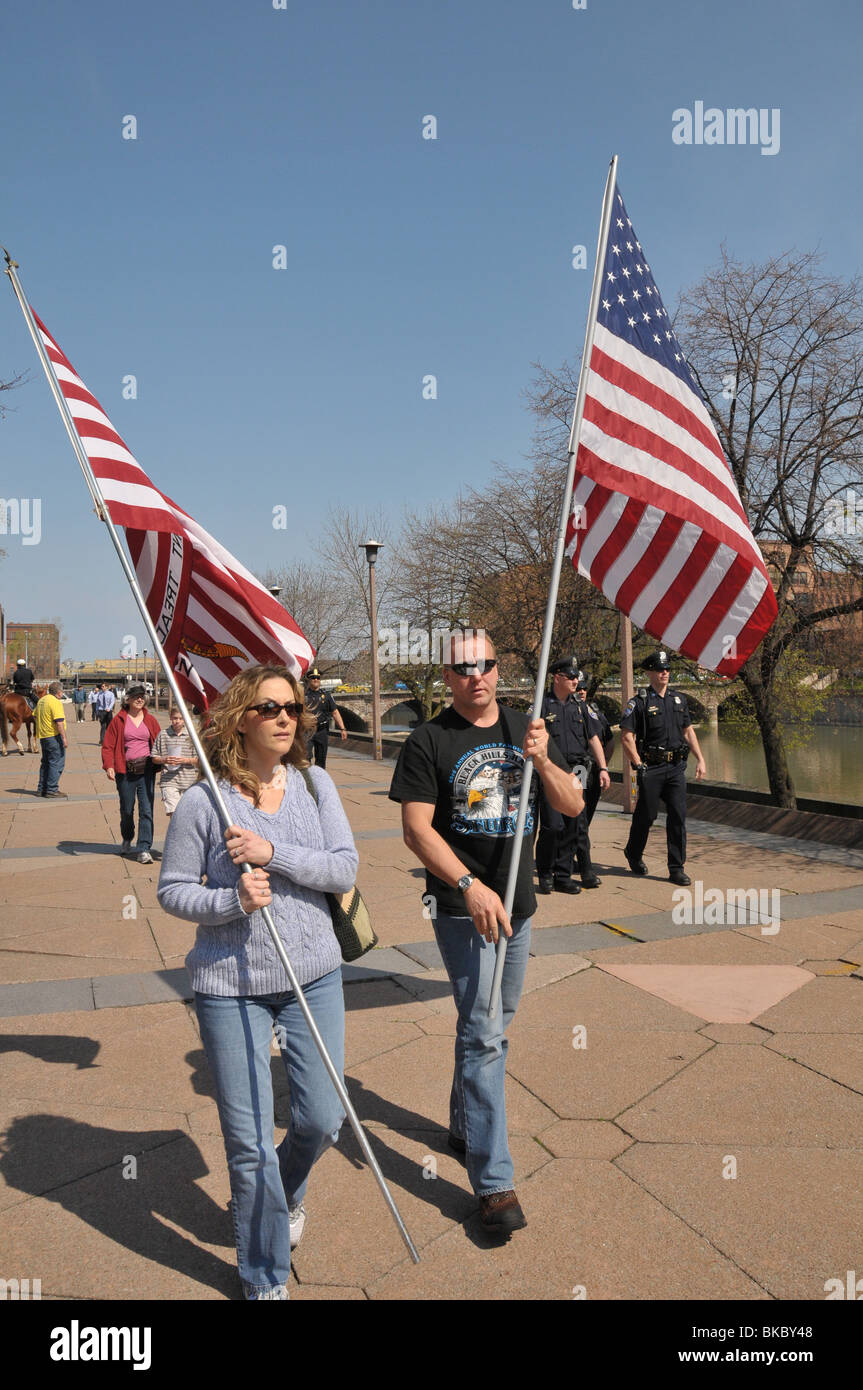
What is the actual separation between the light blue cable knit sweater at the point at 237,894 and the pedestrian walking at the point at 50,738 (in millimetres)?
12955

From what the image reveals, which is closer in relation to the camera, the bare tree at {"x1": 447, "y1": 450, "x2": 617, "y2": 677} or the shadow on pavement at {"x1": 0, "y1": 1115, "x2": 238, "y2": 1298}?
→ the shadow on pavement at {"x1": 0, "y1": 1115, "x2": 238, "y2": 1298}

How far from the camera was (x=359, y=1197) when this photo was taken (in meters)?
3.24

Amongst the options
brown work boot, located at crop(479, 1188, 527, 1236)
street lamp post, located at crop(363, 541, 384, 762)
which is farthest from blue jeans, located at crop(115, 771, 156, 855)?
street lamp post, located at crop(363, 541, 384, 762)

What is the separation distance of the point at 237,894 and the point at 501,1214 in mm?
1337

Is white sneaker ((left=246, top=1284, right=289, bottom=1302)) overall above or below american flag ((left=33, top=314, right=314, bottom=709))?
below

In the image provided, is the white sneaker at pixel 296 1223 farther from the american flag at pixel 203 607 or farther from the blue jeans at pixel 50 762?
the blue jeans at pixel 50 762

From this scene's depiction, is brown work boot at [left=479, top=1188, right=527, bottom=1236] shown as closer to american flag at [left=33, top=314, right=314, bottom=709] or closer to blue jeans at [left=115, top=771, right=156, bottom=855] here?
american flag at [left=33, top=314, right=314, bottom=709]

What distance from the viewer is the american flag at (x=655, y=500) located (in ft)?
14.3

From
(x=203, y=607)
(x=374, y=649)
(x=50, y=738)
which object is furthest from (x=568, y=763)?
(x=374, y=649)

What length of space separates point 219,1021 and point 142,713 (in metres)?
7.48

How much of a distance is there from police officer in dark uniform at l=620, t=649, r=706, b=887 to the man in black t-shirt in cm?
488

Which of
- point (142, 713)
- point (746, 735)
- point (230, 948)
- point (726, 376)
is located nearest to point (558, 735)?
point (142, 713)

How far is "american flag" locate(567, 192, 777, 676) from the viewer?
435 centimetres
